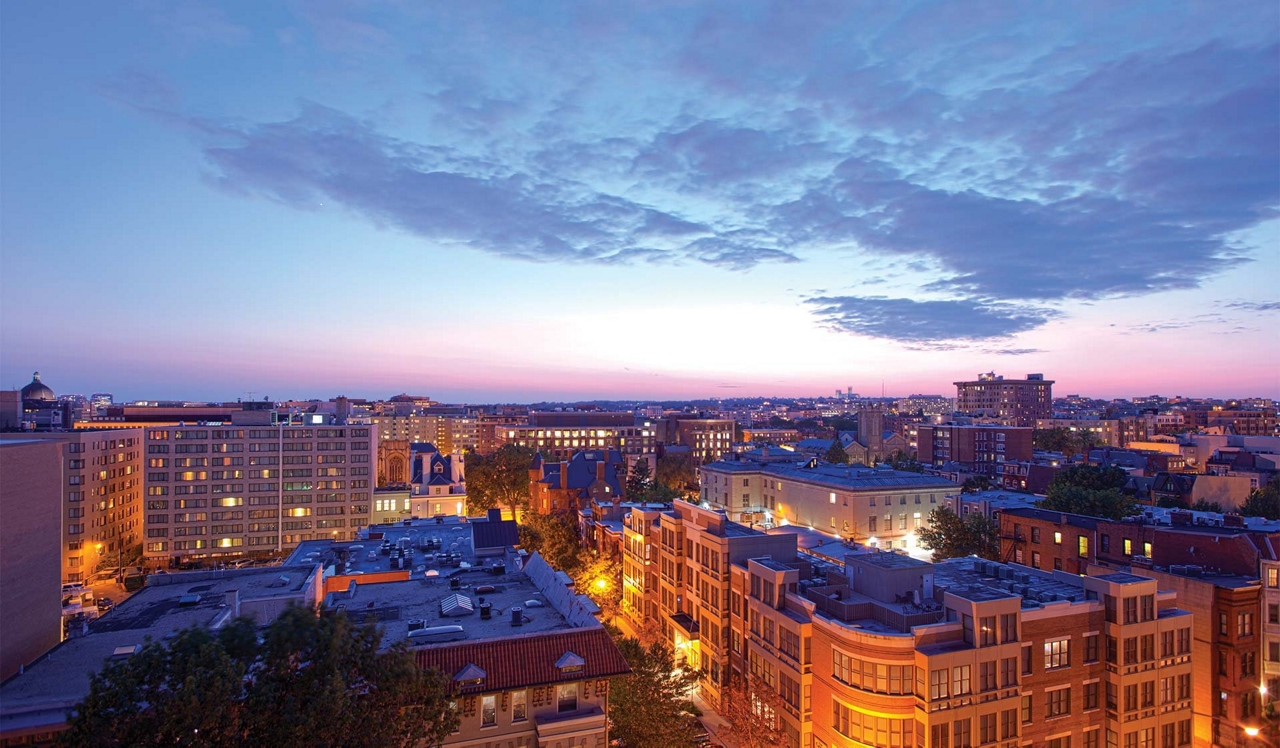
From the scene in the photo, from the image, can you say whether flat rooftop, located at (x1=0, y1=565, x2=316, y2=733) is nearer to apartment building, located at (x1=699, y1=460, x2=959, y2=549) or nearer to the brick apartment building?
the brick apartment building

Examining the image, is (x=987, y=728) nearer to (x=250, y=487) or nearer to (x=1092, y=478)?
(x=1092, y=478)

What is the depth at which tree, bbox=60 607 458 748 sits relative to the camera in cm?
1878

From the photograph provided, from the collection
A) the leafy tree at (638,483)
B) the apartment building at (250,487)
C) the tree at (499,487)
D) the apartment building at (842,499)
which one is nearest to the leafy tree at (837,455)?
the leafy tree at (638,483)

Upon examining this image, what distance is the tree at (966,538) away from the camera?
71.3 m

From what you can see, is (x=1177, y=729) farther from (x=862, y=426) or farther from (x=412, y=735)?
(x=862, y=426)

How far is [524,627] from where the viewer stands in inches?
1373

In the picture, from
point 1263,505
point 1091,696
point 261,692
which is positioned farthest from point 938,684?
point 1263,505

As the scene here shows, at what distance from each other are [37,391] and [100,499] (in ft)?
195

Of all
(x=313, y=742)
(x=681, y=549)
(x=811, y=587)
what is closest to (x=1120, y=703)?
(x=811, y=587)

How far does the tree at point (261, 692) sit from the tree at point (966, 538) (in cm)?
6541

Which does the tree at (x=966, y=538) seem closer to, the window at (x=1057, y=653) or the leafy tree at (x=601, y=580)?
the leafy tree at (x=601, y=580)

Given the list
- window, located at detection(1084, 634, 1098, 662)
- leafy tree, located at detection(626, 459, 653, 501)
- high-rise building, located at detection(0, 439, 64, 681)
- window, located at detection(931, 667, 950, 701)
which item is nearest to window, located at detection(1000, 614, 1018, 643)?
window, located at detection(931, 667, 950, 701)

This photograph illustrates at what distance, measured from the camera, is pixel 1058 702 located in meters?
36.8

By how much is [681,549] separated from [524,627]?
82.2 feet
